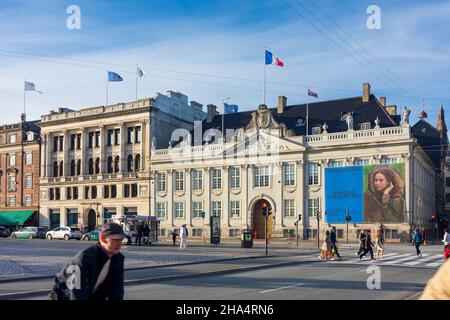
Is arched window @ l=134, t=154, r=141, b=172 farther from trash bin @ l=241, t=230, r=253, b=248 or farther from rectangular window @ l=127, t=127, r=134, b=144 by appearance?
trash bin @ l=241, t=230, r=253, b=248

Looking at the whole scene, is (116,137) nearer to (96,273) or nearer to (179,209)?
(179,209)

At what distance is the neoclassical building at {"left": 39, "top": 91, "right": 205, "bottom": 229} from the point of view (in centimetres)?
7206

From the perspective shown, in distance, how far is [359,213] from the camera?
57.5 meters

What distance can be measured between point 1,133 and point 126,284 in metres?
75.2

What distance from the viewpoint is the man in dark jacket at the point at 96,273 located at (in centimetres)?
493

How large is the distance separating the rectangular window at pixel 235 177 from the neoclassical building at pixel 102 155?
38.6ft

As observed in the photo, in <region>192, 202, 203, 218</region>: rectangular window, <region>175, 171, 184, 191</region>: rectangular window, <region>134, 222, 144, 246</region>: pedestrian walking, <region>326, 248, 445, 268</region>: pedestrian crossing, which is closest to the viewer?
<region>326, 248, 445, 268</region>: pedestrian crossing

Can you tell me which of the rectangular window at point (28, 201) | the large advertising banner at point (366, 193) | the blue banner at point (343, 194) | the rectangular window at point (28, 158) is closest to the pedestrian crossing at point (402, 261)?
the large advertising banner at point (366, 193)

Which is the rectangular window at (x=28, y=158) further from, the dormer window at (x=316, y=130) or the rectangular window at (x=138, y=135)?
the dormer window at (x=316, y=130)

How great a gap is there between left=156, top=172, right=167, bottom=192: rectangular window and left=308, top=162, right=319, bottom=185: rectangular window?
19.1 m

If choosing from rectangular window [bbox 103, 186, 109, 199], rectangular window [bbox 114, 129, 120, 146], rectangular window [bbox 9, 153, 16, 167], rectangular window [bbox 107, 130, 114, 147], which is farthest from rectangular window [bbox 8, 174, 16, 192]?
rectangular window [bbox 114, 129, 120, 146]

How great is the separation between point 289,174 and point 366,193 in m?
9.25
